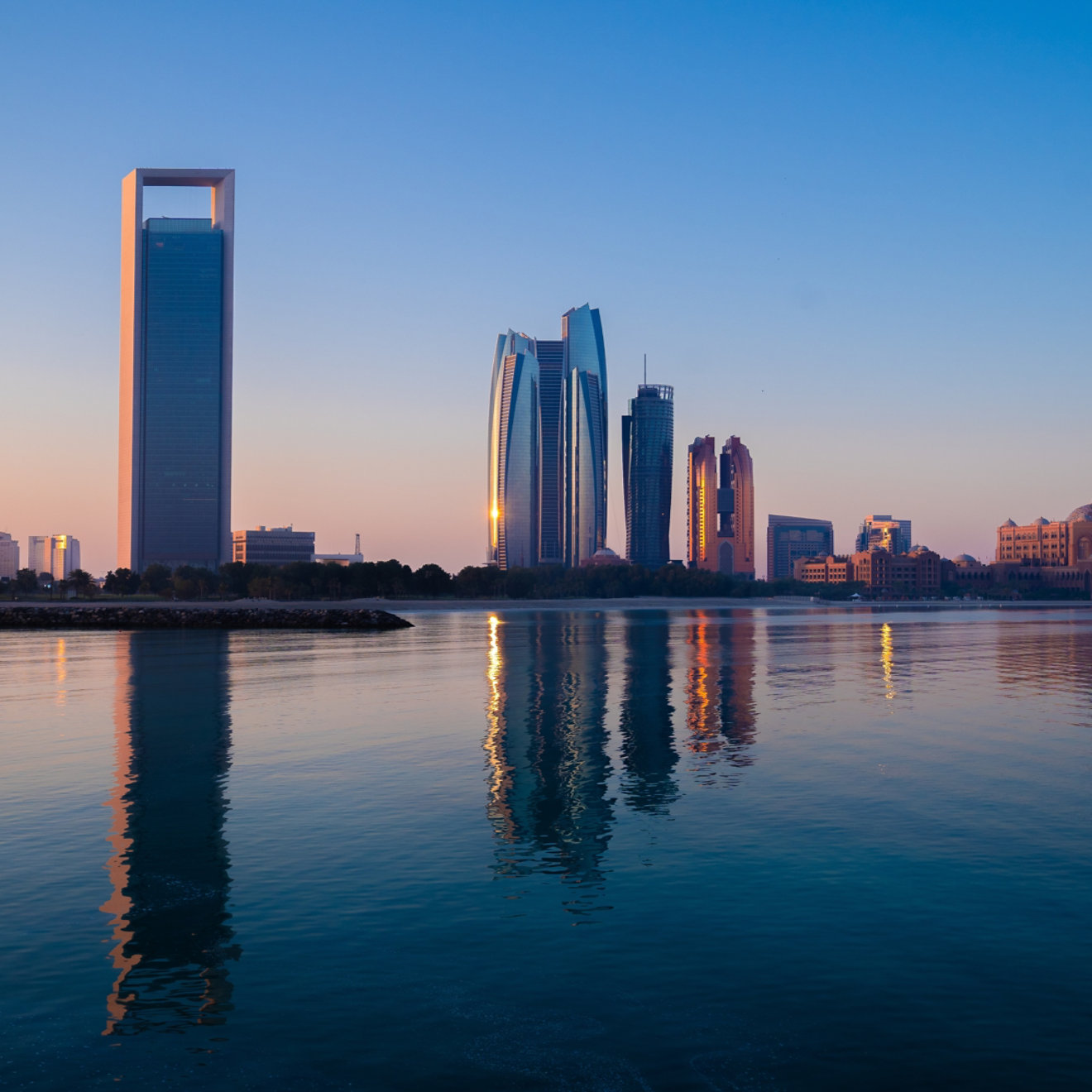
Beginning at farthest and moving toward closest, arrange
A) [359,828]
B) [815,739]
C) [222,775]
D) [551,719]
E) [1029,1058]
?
1. [551,719]
2. [815,739]
3. [222,775]
4. [359,828]
5. [1029,1058]

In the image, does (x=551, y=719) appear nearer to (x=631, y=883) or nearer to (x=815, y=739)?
(x=815, y=739)

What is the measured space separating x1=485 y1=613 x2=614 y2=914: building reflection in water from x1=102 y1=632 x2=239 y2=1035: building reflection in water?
647 centimetres

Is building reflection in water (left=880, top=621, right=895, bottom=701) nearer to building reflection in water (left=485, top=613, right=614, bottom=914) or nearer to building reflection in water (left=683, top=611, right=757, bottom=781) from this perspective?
building reflection in water (left=683, top=611, right=757, bottom=781)

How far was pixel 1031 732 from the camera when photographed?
139 feet

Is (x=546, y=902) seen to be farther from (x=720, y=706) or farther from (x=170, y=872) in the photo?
(x=720, y=706)

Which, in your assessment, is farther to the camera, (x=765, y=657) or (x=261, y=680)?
(x=765, y=657)

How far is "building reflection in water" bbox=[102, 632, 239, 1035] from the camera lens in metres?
15.7

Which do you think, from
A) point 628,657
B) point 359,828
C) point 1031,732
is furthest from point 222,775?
point 628,657

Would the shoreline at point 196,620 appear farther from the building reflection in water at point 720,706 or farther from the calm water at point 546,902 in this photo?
the calm water at point 546,902

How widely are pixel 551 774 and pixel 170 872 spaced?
13.8 meters

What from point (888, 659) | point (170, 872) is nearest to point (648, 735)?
point (170, 872)

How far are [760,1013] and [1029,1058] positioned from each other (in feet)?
11.7

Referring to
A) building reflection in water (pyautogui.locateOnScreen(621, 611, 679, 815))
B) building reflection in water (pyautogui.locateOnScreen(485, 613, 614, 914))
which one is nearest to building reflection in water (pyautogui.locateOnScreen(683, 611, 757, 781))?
building reflection in water (pyautogui.locateOnScreen(621, 611, 679, 815))

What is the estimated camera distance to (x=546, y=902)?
2027cm
